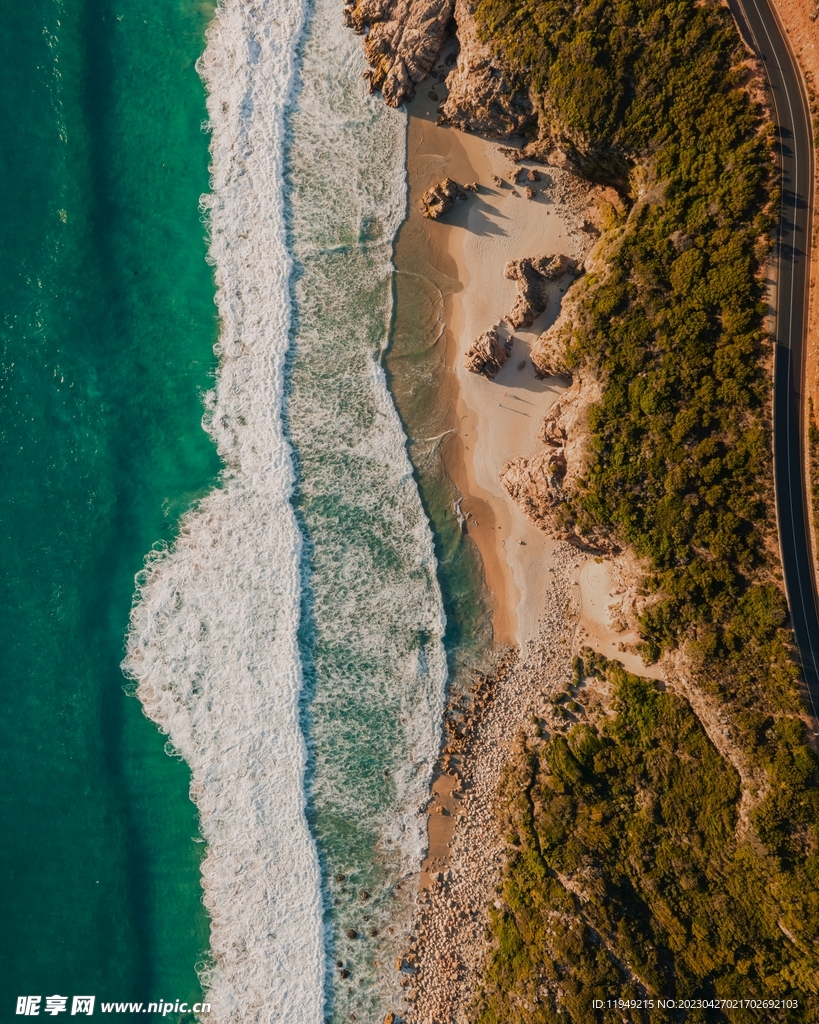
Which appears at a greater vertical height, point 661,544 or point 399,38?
point 399,38

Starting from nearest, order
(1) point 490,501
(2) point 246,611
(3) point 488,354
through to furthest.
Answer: (3) point 488,354 < (1) point 490,501 < (2) point 246,611

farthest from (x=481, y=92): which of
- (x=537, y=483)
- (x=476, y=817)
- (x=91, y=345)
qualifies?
(x=476, y=817)

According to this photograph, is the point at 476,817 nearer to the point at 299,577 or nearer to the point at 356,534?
the point at 299,577

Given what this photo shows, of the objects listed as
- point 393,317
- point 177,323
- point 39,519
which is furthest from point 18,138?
point 393,317

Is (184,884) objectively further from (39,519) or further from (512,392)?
(512,392)

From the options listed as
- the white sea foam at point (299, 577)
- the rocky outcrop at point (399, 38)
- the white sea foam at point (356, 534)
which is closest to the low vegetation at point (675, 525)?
the rocky outcrop at point (399, 38)

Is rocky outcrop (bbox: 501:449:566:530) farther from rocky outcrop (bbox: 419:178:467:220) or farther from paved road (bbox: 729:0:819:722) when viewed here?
rocky outcrop (bbox: 419:178:467:220)

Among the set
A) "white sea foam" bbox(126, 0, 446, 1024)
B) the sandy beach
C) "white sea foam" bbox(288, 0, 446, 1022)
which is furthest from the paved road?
"white sea foam" bbox(126, 0, 446, 1024)
